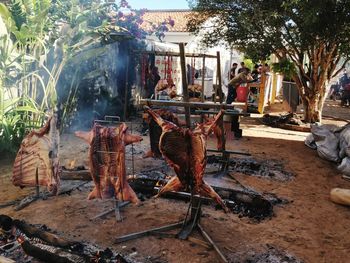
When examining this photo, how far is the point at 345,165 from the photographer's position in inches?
299

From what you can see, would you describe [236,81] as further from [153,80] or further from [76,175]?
[76,175]

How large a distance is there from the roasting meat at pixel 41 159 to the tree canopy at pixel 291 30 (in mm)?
6831

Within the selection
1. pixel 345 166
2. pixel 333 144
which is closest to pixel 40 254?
pixel 345 166

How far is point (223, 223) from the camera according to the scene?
4738 mm

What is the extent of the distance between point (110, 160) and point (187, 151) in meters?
1.07

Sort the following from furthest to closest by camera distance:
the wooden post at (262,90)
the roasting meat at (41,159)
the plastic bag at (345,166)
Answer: the wooden post at (262,90)
the plastic bag at (345,166)
the roasting meat at (41,159)

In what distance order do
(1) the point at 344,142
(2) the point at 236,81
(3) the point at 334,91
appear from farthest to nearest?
(3) the point at 334,91
(2) the point at 236,81
(1) the point at 344,142

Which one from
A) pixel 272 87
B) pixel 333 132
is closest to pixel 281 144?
pixel 333 132

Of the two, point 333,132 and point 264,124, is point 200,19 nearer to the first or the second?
point 264,124

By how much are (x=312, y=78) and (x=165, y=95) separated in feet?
19.6

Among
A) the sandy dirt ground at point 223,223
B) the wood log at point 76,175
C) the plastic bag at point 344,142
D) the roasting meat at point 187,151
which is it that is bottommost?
the sandy dirt ground at point 223,223

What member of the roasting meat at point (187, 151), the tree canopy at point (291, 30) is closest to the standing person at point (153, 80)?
the tree canopy at point (291, 30)

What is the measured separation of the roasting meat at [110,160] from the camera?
14.0 feet

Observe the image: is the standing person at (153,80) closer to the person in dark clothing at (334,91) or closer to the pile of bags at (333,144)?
the pile of bags at (333,144)
